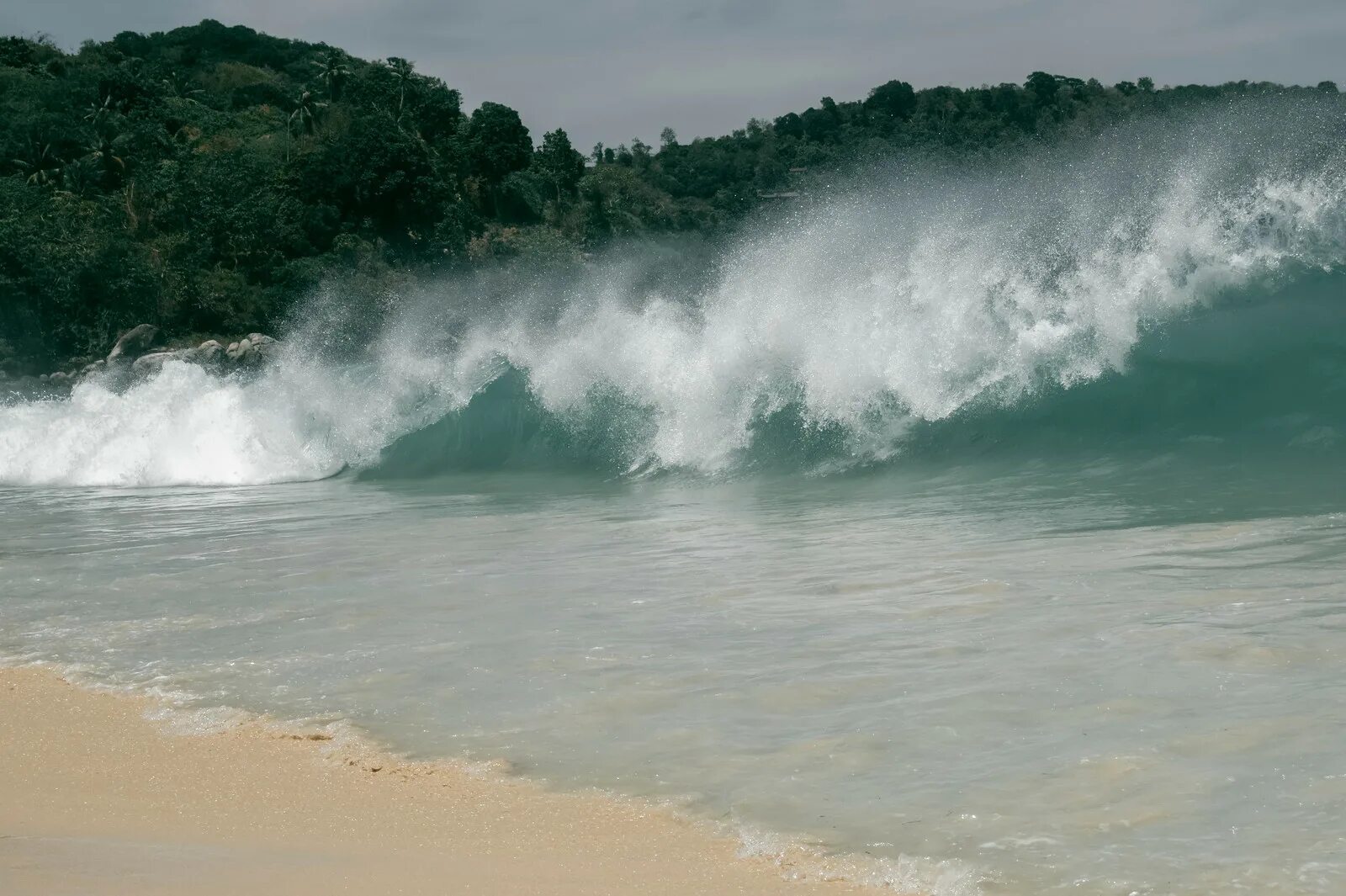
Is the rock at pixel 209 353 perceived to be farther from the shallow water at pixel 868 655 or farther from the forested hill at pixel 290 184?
the shallow water at pixel 868 655

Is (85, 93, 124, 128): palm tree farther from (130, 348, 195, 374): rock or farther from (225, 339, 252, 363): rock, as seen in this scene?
(225, 339, 252, 363): rock

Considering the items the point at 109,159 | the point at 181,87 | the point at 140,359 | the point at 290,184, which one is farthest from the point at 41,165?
the point at 181,87

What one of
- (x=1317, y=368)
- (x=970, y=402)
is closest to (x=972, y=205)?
(x=970, y=402)

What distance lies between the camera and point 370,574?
8484mm

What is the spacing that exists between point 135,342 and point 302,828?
63501mm

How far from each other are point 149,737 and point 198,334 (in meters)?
64.4

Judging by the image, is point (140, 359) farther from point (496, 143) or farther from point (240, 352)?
point (496, 143)

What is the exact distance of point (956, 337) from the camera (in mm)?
13508

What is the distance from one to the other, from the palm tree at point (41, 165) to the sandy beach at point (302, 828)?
3097 inches

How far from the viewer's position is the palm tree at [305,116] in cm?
8925

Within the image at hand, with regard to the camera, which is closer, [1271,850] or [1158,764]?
[1271,850]

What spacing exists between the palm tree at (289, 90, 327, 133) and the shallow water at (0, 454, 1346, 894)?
83818 mm

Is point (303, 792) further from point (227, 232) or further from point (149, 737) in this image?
point (227, 232)

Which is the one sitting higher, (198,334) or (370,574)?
(198,334)
